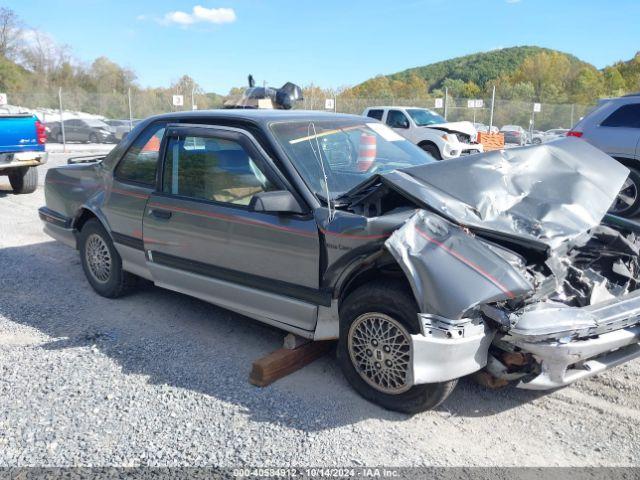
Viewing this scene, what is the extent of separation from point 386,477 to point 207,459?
908mm

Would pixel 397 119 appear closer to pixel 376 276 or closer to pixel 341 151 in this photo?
pixel 341 151

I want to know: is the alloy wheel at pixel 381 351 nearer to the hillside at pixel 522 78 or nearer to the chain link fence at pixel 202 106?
Answer: the chain link fence at pixel 202 106

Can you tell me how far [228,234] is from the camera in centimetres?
396

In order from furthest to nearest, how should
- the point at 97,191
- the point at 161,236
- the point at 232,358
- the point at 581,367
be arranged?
the point at 97,191, the point at 161,236, the point at 232,358, the point at 581,367

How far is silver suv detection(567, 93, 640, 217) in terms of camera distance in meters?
8.70

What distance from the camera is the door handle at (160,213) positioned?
4.38 metres

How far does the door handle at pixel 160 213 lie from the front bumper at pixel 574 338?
2666 millimetres

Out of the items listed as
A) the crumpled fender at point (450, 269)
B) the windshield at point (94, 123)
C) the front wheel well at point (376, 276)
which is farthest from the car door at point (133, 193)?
the windshield at point (94, 123)

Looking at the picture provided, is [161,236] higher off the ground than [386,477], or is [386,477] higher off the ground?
[161,236]

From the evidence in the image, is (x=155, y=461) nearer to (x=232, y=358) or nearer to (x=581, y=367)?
(x=232, y=358)

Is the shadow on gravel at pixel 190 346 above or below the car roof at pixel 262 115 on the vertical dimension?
below

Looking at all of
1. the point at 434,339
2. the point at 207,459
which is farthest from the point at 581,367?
the point at 207,459

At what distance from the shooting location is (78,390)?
3539 mm

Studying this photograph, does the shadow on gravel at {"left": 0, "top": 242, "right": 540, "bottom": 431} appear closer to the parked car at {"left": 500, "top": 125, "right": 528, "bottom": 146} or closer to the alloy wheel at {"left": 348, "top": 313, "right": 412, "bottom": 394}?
the alloy wheel at {"left": 348, "top": 313, "right": 412, "bottom": 394}
